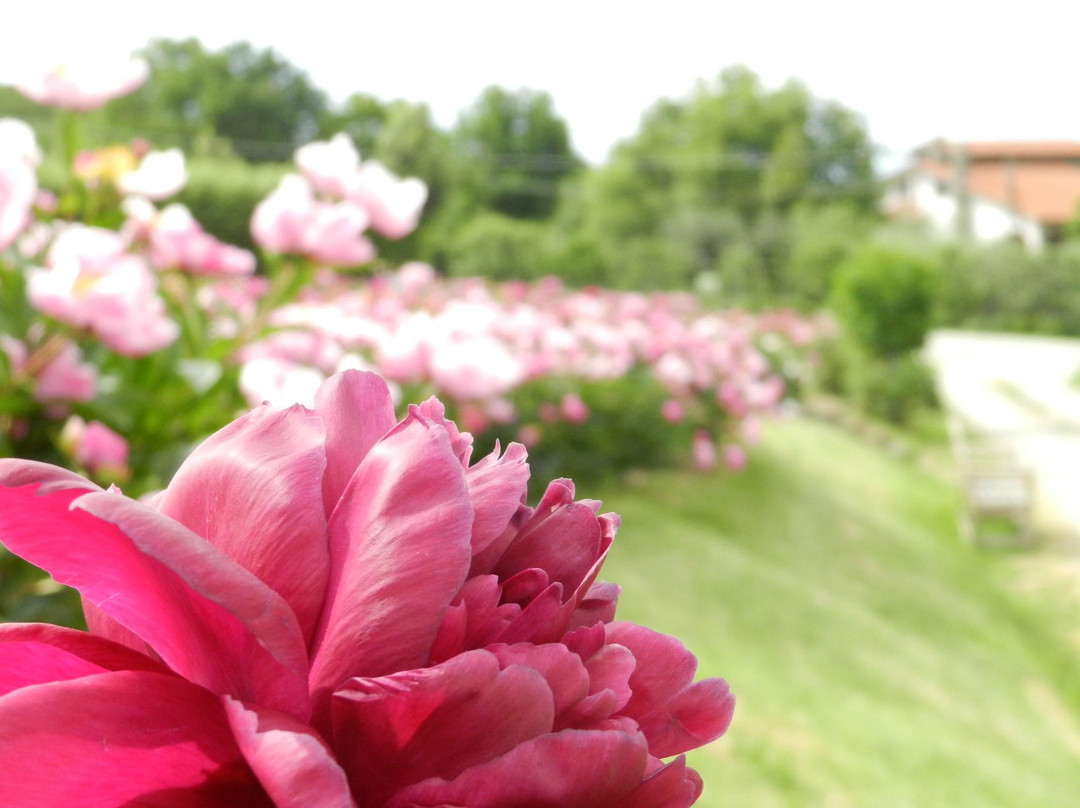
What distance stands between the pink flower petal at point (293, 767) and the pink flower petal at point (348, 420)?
4.2 inches

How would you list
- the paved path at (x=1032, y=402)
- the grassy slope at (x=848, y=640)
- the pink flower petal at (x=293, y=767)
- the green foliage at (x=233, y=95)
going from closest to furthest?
the pink flower petal at (x=293, y=767), the grassy slope at (x=848, y=640), the paved path at (x=1032, y=402), the green foliage at (x=233, y=95)

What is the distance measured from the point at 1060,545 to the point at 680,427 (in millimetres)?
4757

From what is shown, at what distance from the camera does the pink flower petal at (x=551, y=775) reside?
0.35 m

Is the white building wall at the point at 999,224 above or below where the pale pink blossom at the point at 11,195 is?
above

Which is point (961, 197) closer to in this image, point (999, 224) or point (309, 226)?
point (999, 224)

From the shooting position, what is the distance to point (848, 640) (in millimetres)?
6031

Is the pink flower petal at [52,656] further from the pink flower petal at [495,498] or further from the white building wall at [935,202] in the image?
the white building wall at [935,202]

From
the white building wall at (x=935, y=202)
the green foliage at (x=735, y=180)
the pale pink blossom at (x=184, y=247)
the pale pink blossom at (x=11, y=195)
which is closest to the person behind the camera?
the pale pink blossom at (x=11, y=195)

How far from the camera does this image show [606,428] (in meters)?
7.10

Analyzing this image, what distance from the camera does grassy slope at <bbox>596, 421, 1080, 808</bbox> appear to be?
13.9 ft

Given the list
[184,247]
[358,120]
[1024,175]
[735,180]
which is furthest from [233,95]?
[184,247]

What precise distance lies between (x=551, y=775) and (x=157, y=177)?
7.28 feet

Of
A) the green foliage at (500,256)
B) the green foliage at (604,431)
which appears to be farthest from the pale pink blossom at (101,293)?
the green foliage at (500,256)

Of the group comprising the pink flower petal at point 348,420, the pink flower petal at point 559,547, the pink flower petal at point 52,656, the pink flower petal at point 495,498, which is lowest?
the pink flower petal at point 52,656
